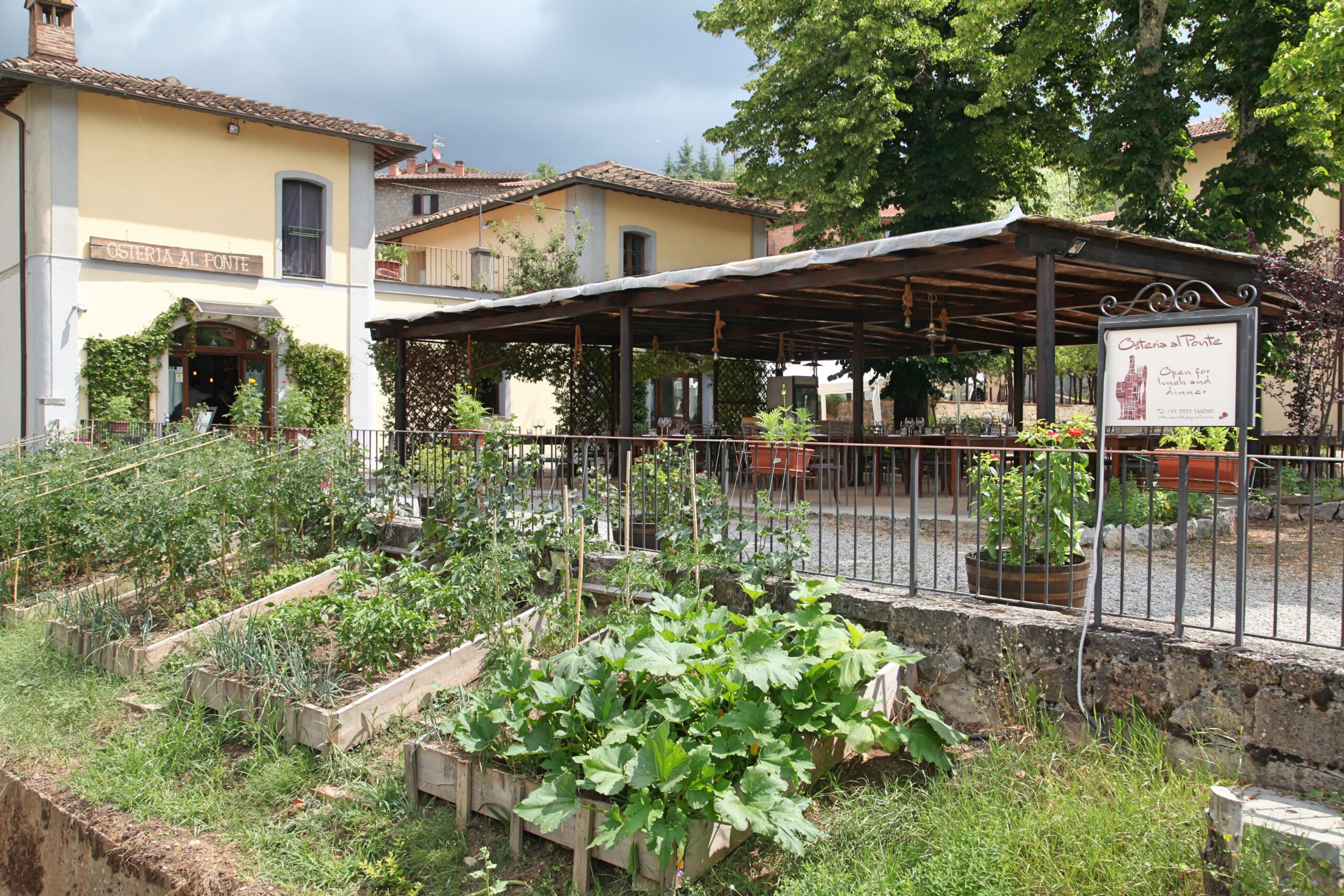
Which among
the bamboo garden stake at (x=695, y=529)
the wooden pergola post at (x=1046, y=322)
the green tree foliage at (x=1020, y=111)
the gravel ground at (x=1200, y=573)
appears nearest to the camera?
the gravel ground at (x=1200, y=573)

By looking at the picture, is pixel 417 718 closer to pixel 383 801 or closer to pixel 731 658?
pixel 383 801

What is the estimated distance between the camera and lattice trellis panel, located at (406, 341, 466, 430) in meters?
13.6

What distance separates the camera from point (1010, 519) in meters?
4.86

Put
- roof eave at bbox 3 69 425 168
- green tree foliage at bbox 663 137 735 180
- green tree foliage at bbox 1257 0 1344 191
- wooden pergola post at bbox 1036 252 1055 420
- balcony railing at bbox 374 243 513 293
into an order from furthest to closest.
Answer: green tree foliage at bbox 663 137 735 180
balcony railing at bbox 374 243 513 293
roof eave at bbox 3 69 425 168
green tree foliage at bbox 1257 0 1344 191
wooden pergola post at bbox 1036 252 1055 420

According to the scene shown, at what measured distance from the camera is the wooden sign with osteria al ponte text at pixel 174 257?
15.3m

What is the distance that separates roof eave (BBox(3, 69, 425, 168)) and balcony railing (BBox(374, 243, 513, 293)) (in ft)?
6.97

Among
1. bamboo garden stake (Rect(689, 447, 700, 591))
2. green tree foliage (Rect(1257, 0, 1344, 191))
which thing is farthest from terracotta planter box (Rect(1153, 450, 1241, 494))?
bamboo garden stake (Rect(689, 447, 700, 591))

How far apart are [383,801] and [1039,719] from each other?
10.4ft

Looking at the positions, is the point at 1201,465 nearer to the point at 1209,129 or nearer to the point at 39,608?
the point at 39,608

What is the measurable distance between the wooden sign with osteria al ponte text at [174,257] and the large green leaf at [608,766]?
15596mm

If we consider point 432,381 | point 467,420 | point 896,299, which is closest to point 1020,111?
point 896,299

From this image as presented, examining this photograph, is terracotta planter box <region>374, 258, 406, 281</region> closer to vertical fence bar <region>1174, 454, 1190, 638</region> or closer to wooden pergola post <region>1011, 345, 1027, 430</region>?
wooden pergola post <region>1011, 345, 1027, 430</region>

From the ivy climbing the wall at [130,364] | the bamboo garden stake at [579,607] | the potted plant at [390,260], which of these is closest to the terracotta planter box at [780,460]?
the bamboo garden stake at [579,607]

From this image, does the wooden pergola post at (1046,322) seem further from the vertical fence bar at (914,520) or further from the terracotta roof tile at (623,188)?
the terracotta roof tile at (623,188)
